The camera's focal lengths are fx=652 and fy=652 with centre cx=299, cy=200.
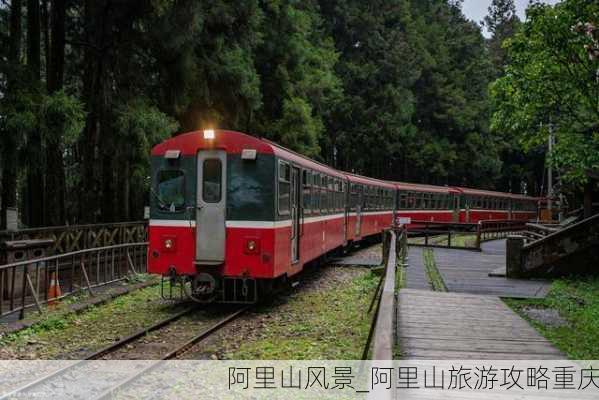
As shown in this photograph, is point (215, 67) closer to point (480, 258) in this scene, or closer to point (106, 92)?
point (106, 92)

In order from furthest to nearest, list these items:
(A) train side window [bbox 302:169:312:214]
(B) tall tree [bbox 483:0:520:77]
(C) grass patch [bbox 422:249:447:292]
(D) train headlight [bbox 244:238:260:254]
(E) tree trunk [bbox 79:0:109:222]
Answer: (B) tall tree [bbox 483:0:520:77]
(E) tree trunk [bbox 79:0:109:222]
(A) train side window [bbox 302:169:312:214]
(C) grass patch [bbox 422:249:447:292]
(D) train headlight [bbox 244:238:260:254]

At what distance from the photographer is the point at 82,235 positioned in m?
16.4

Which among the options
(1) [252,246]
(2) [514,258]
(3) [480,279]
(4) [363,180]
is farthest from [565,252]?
(4) [363,180]

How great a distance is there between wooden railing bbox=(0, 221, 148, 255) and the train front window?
339 cm

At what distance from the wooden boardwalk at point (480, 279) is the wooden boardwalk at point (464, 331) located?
131 centimetres

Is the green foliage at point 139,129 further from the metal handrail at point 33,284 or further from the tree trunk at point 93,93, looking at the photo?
the metal handrail at point 33,284

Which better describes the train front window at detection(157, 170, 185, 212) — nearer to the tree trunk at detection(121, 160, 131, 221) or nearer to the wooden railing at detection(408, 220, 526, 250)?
the tree trunk at detection(121, 160, 131, 221)

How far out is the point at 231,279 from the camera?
12.0 m

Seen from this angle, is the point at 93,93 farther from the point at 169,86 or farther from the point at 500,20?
the point at 500,20

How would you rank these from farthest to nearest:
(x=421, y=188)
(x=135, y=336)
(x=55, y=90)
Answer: (x=421, y=188), (x=55, y=90), (x=135, y=336)

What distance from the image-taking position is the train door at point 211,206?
1129 cm

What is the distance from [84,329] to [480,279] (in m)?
8.08

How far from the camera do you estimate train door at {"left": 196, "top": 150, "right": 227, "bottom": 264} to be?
1129cm

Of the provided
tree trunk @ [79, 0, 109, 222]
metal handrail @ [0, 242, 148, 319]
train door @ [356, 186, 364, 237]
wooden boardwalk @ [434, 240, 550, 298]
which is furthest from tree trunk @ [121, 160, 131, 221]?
wooden boardwalk @ [434, 240, 550, 298]
